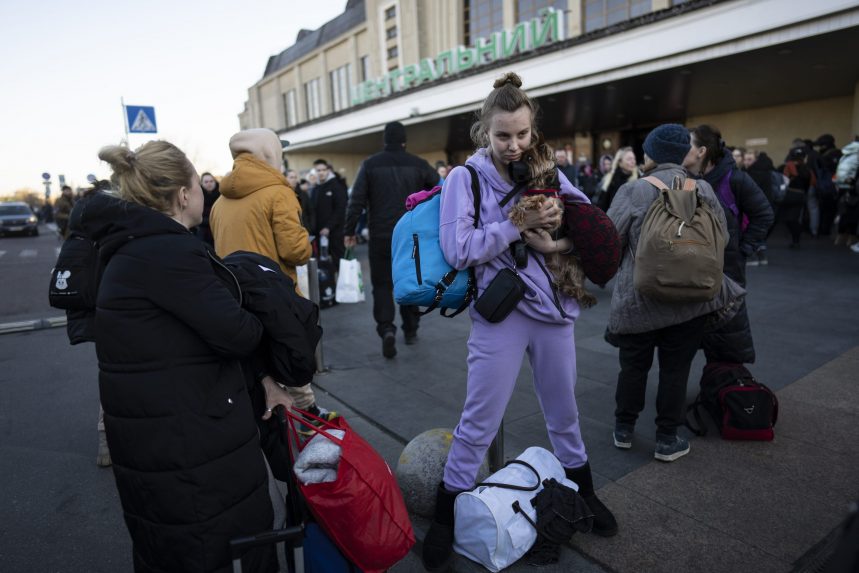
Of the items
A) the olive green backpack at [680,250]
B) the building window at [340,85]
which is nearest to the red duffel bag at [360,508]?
the olive green backpack at [680,250]

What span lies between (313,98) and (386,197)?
37.6 metres

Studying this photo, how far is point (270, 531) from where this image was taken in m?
1.78

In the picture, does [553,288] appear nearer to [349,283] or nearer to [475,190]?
[475,190]

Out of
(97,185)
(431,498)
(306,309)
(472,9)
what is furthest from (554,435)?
(472,9)

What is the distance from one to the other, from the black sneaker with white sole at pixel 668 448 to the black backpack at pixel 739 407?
0.35 m

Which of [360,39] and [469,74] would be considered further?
[360,39]

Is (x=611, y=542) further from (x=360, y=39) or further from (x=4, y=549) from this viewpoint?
(x=360, y=39)

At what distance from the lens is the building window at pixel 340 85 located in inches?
1382

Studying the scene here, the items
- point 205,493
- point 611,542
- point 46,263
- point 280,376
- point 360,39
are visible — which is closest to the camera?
point 205,493

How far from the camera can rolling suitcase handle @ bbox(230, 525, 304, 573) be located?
1.71m

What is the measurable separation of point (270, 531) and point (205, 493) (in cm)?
26

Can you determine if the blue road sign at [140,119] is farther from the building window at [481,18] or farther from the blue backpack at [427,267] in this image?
the building window at [481,18]

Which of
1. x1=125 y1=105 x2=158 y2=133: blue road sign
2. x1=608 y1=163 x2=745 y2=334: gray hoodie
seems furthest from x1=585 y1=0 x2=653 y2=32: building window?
x1=608 y1=163 x2=745 y2=334: gray hoodie

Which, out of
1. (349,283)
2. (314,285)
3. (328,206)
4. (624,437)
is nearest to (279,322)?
(624,437)
